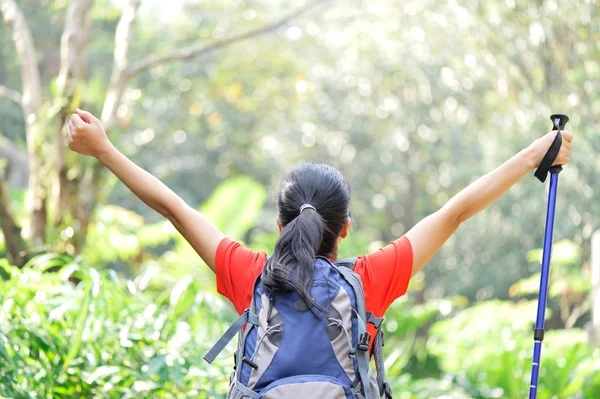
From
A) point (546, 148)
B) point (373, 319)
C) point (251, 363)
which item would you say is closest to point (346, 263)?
point (373, 319)

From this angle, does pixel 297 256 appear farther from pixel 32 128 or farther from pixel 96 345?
pixel 32 128

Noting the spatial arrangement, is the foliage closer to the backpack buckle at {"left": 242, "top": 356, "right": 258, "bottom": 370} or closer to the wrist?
the wrist

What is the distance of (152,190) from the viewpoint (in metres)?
2.53

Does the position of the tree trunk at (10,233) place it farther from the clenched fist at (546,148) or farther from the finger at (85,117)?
the clenched fist at (546,148)

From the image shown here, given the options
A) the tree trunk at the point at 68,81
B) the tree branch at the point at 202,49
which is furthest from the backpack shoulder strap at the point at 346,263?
the tree branch at the point at 202,49

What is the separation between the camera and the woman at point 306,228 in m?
2.32

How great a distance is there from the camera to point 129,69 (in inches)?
273

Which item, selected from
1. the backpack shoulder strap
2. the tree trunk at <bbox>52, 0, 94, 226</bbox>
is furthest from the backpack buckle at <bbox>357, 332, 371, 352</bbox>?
the tree trunk at <bbox>52, 0, 94, 226</bbox>

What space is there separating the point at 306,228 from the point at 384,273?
29 cm

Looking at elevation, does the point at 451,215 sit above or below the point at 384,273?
above

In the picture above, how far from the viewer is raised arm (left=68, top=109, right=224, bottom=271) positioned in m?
2.51

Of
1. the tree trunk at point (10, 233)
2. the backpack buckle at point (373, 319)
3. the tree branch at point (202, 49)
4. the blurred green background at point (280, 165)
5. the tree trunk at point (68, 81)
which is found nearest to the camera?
the backpack buckle at point (373, 319)

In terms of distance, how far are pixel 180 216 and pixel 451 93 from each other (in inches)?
589

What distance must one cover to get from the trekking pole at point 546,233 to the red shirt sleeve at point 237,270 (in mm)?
929
